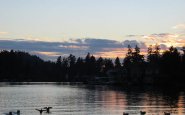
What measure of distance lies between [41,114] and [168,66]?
80724 millimetres

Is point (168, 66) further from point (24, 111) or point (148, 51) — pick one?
point (24, 111)

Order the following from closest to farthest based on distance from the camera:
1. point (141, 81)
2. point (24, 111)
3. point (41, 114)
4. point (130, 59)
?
point (41, 114)
point (24, 111)
point (141, 81)
point (130, 59)

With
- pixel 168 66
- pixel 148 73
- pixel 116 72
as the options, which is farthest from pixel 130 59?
pixel 168 66

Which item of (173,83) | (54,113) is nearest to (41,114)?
(54,113)

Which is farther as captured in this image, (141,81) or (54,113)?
(141,81)

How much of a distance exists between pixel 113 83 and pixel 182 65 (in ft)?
147

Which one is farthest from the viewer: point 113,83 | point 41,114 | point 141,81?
point 113,83

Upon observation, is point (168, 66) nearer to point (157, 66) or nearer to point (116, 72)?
point (157, 66)

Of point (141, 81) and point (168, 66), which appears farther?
point (141, 81)

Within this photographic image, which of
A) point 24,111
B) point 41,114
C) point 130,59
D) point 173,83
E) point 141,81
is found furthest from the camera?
point 130,59

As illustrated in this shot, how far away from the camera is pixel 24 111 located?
5866 centimetres

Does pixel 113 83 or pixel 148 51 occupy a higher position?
pixel 148 51

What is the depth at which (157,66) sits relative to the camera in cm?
15600

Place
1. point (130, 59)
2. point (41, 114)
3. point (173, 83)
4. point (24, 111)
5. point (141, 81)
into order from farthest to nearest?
point (130, 59), point (141, 81), point (173, 83), point (24, 111), point (41, 114)
